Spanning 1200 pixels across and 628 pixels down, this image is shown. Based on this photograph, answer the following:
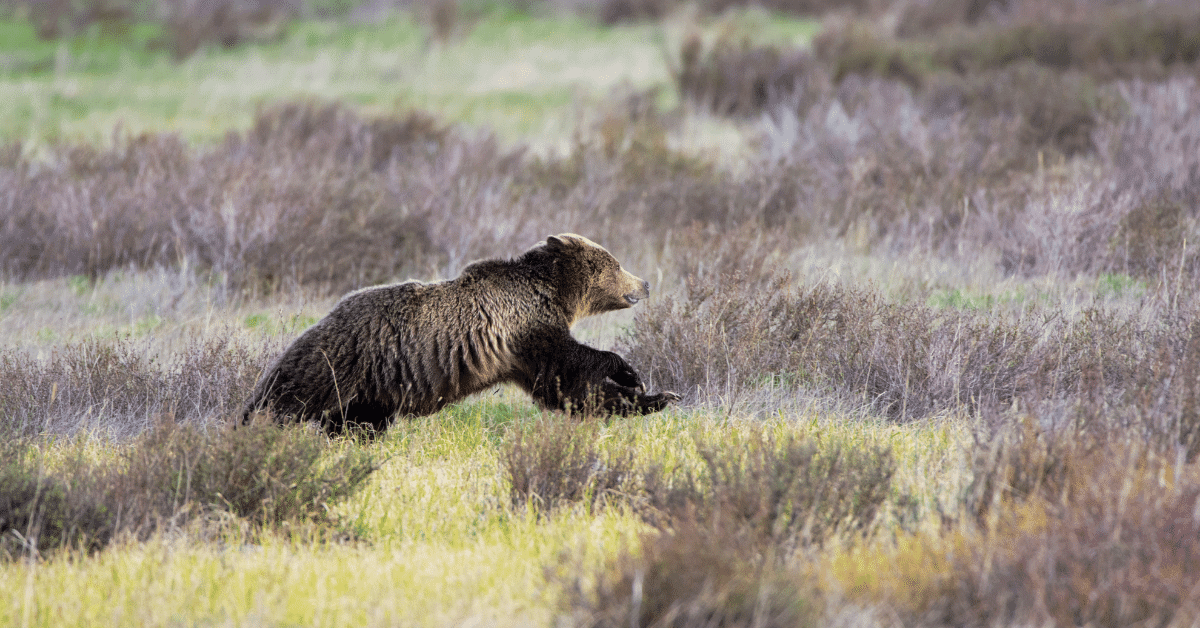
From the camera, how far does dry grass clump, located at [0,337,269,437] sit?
589 centimetres

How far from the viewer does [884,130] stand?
13508mm

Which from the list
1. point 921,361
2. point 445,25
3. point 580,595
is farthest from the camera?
point 445,25

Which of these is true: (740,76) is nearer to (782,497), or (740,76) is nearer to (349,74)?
(349,74)

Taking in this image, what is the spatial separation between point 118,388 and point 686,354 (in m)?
3.39

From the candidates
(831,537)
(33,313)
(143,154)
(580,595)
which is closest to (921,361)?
(831,537)

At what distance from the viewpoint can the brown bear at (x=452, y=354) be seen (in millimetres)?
5105

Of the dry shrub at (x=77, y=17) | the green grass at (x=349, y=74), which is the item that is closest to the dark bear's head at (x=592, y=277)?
the green grass at (x=349, y=74)

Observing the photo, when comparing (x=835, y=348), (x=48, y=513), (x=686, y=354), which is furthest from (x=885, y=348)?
(x=48, y=513)

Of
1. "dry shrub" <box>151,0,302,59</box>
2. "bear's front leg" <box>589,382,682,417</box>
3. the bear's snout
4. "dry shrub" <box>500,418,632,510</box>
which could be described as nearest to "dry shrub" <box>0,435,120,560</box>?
"dry shrub" <box>500,418,632,510</box>

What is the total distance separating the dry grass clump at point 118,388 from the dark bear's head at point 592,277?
6.39 feet

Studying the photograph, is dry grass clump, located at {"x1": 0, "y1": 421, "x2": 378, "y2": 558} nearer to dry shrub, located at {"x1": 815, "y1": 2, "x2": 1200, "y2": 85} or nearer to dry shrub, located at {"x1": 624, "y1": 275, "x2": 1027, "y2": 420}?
dry shrub, located at {"x1": 624, "y1": 275, "x2": 1027, "y2": 420}

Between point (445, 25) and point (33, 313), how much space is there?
21.1 m

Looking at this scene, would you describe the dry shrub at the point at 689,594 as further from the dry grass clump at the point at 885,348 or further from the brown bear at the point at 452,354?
the dry grass clump at the point at 885,348

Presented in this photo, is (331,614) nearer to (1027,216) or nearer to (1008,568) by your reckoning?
(1008,568)
